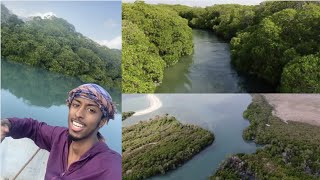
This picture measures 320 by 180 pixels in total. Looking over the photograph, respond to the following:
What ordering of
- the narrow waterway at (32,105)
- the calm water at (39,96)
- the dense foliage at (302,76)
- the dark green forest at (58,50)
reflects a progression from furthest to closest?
1. the dense foliage at (302,76)
2. the dark green forest at (58,50)
3. the calm water at (39,96)
4. the narrow waterway at (32,105)

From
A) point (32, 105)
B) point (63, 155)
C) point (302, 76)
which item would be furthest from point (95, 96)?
point (302, 76)

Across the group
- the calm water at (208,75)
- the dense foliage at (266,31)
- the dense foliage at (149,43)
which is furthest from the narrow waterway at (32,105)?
the dense foliage at (266,31)

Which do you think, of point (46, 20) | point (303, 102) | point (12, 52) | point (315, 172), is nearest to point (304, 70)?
point (303, 102)

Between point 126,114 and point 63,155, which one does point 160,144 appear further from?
point 63,155

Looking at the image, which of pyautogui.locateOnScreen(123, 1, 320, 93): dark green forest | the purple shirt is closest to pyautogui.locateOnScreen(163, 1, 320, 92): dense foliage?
pyautogui.locateOnScreen(123, 1, 320, 93): dark green forest

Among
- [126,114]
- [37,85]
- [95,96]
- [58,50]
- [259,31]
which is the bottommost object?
[126,114]

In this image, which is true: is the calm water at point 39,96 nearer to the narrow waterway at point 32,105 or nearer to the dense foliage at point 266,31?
the narrow waterway at point 32,105
